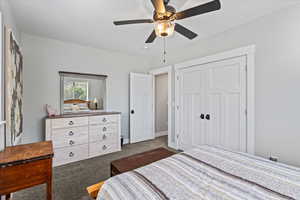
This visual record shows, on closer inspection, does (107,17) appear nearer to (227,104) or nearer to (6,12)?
(6,12)

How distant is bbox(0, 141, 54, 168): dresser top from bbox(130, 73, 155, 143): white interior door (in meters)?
2.57

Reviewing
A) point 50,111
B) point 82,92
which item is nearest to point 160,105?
point 82,92

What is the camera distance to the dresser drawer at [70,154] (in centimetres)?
272

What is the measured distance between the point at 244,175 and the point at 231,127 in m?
1.66

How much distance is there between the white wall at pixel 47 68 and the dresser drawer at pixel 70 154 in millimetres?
594

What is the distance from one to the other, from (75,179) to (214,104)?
278 centimetres

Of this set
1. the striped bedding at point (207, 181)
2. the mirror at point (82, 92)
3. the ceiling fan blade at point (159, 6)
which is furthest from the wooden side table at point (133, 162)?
the mirror at point (82, 92)

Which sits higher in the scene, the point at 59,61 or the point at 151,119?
the point at 59,61

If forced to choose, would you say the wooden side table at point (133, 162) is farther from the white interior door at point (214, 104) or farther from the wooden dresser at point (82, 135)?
the wooden dresser at point (82, 135)

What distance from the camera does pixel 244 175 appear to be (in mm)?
1113

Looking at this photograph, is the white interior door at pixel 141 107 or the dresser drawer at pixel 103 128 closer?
the dresser drawer at pixel 103 128

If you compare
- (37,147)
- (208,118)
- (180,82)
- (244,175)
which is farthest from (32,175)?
(180,82)

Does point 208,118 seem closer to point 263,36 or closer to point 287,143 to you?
point 287,143

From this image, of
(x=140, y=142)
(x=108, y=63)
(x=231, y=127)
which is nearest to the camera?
(x=231, y=127)
